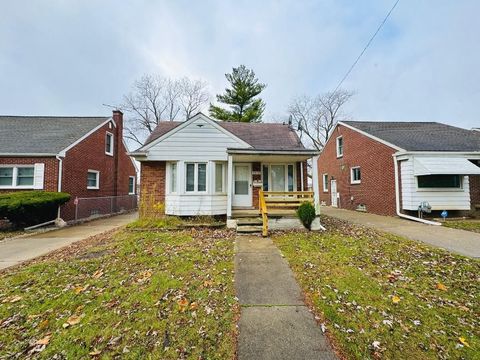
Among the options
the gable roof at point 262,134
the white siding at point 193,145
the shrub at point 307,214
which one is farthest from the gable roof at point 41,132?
the shrub at point 307,214

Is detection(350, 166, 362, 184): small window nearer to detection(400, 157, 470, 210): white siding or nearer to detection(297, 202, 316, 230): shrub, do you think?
detection(400, 157, 470, 210): white siding

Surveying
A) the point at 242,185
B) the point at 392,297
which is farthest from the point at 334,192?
the point at 392,297

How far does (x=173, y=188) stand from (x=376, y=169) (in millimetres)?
11883

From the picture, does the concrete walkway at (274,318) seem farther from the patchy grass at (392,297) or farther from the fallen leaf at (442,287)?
the fallen leaf at (442,287)

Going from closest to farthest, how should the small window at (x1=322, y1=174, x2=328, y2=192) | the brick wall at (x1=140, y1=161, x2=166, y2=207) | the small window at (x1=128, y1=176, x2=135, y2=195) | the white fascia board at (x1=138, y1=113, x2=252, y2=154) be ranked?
1. the white fascia board at (x1=138, y1=113, x2=252, y2=154)
2. the brick wall at (x1=140, y1=161, x2=166, y2=207)
3. the small window at (x1=128, y1=176, x2=135, y2=195)
4. the small window at (x1=322, y1=174, x2=328, y2=192)

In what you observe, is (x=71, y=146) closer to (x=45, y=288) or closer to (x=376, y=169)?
(x=45, y=288)

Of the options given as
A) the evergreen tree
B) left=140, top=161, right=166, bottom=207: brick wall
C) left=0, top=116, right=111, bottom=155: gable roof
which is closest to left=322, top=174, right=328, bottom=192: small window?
the evergreen tree

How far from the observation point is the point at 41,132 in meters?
13.7

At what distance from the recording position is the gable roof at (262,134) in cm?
1094

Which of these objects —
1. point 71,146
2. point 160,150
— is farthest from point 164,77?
point 160,150

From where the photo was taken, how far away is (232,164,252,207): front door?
10805 millimetres

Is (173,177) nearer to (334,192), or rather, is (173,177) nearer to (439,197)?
(439,197)

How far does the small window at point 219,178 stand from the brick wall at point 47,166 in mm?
9109

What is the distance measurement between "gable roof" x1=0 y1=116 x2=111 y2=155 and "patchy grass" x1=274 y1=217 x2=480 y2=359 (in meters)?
14.0
